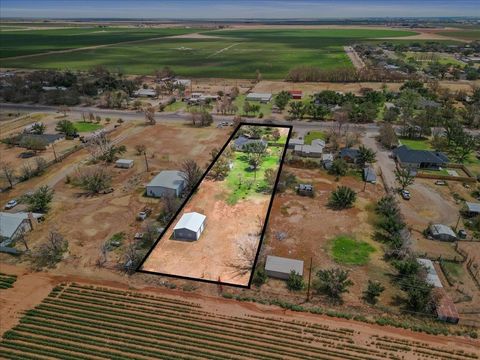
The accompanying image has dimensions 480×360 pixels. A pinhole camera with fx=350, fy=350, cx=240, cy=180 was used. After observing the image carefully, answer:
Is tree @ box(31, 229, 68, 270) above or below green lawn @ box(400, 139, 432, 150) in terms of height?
above

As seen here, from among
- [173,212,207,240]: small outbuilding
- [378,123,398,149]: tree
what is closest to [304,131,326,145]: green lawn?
[378,123,398,149]: tree

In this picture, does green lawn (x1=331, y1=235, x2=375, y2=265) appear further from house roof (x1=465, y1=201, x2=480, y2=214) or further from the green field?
the green field

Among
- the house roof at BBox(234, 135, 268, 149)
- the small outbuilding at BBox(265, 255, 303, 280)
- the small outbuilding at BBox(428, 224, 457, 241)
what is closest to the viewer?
the small outbuilding at BBox(265, 255, 303, 280)

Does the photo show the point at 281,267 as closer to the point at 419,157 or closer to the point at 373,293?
the point at 373,293

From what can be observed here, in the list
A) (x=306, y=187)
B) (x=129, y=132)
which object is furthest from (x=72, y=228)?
(x=129, y=132)

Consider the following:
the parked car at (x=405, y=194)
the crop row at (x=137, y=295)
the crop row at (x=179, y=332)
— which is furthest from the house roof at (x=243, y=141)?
the crop row at (x=179, y=332)

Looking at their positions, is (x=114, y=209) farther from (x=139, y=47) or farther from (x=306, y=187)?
(x=139, y=47)
